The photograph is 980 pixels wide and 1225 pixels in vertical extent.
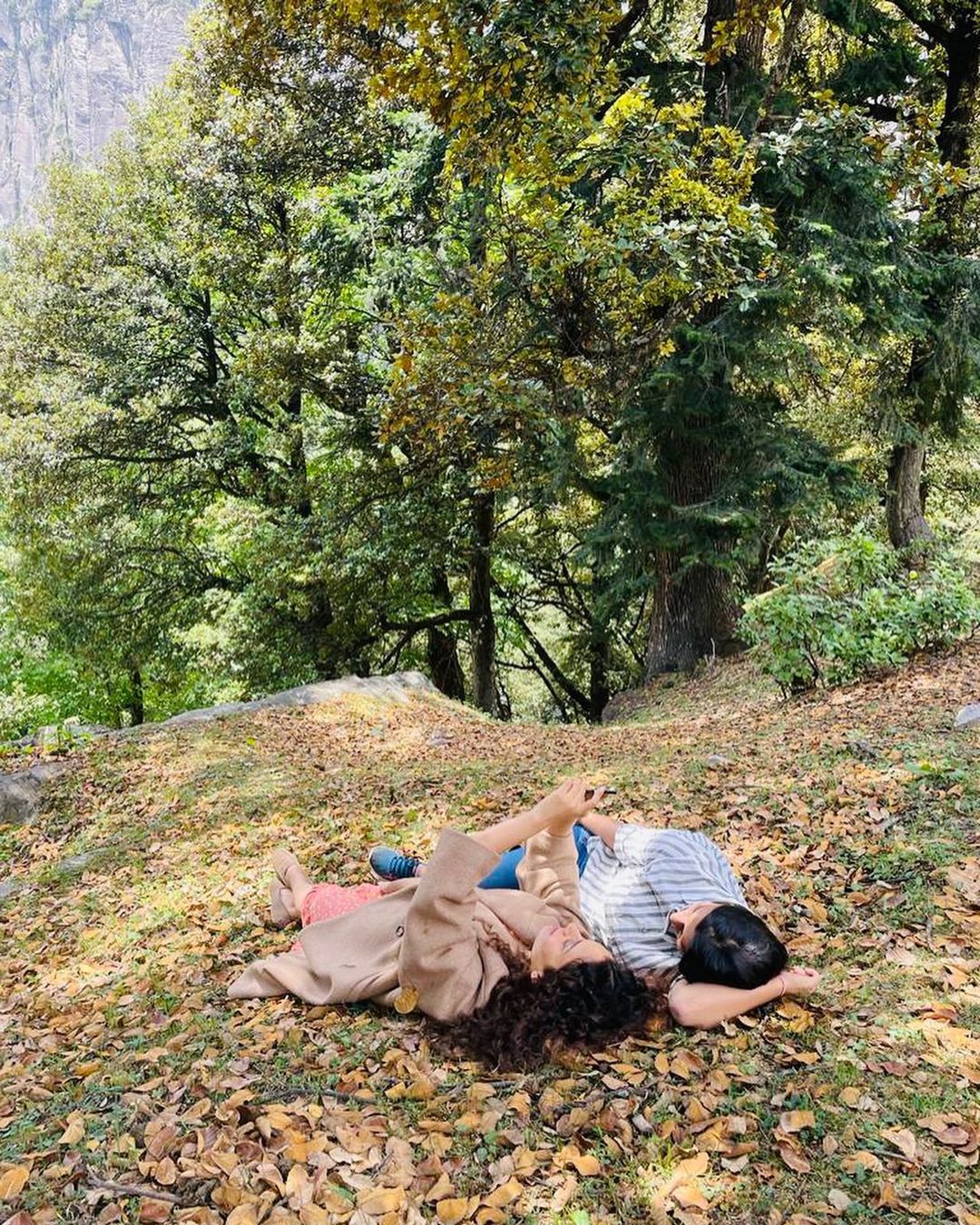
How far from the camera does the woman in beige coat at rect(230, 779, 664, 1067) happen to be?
3020mm

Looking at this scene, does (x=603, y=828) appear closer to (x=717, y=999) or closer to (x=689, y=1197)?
(x=717, y=999)

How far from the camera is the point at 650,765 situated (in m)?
6.66

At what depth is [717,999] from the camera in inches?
122

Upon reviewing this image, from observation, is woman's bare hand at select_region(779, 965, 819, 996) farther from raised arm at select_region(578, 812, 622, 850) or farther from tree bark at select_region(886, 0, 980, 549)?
tree bark at select_region(886, 0, 980, 549)

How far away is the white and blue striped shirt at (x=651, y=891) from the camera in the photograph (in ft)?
11.0

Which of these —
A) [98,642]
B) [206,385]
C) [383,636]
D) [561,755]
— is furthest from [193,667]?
[561,755]

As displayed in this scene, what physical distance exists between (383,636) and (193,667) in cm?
391

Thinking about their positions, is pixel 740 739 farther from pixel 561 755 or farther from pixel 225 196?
pixel 225 196

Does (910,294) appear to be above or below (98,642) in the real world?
above

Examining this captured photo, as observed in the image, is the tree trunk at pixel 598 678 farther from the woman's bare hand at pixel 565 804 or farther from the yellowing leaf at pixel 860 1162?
the yellowing leaf at pixel 860 1162

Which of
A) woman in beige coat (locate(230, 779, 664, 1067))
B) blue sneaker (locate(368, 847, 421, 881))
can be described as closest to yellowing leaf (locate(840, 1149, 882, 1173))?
woman in beige coat (locate(230, 779, 664, 1067))

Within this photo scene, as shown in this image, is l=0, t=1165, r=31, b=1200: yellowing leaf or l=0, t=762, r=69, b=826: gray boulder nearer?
l=0, t=1165, r=31, b=1200: yellowing leaf

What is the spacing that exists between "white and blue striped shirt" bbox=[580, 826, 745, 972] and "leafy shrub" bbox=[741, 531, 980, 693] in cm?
447

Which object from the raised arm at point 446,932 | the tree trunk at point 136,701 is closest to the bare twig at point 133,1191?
the raised arm at point 446,932
